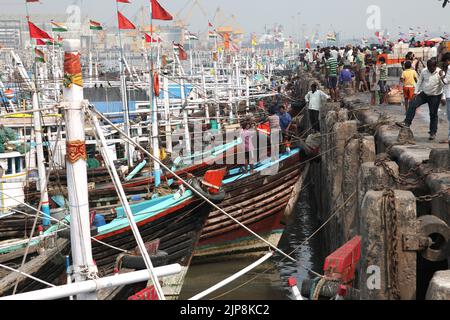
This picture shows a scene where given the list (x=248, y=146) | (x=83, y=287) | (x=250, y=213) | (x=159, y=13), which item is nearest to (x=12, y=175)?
(x=159, y=13)

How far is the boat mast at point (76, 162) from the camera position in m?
6.71

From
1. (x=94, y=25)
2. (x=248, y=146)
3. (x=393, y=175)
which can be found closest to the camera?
(x=393, y=175)

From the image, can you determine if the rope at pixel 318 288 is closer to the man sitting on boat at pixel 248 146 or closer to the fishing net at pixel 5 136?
the man sitting on boat at pixel 248 146

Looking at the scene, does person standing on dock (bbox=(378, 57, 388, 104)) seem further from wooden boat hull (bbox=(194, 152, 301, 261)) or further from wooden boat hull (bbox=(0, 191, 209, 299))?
wooden boat hull (bbox=(0, 191, 209, 299))

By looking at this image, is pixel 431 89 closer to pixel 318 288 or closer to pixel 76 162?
pixel 318 288

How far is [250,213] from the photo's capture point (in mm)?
18672

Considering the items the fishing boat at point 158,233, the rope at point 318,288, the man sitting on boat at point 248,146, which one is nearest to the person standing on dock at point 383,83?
the man sitting on boat at point 248,146

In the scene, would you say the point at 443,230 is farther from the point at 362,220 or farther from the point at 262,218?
the point at 262,218

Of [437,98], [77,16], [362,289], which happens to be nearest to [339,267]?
[362,289]

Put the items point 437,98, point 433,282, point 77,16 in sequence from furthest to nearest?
Answer: 1. point 437,98
2. point 77,16
3. point 433,282

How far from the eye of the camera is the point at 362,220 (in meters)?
7.47

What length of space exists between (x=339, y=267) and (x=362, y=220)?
33.9 inches

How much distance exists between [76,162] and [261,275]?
10.9 meters

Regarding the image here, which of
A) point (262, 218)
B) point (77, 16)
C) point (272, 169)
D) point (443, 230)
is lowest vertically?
point (262, 218)
